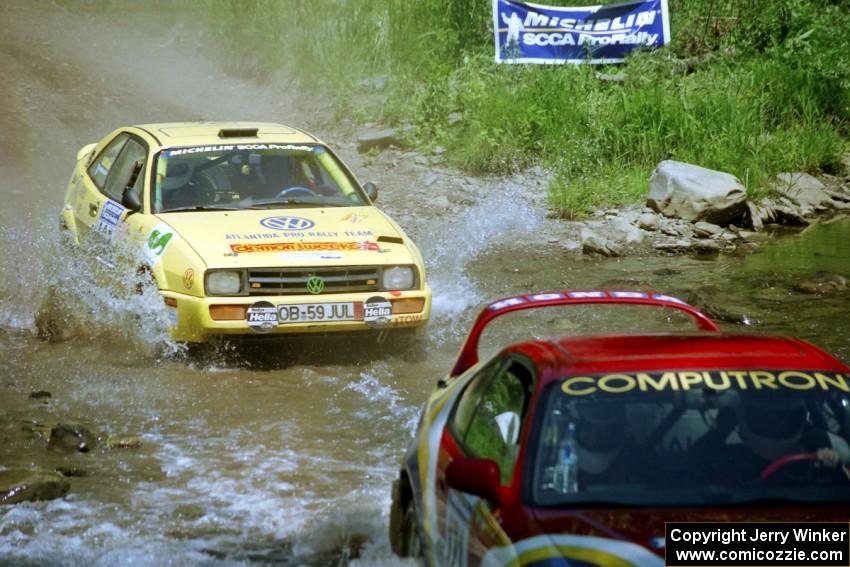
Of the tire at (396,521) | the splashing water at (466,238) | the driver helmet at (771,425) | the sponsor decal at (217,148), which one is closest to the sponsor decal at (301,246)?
the sponsor decal at (217,148)

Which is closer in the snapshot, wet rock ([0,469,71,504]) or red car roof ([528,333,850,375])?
red car roof ([528,333,850,375])

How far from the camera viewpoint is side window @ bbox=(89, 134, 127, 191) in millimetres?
10383

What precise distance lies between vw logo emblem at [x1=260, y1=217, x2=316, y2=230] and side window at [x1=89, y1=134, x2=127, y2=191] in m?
1.97

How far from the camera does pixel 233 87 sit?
2100cm

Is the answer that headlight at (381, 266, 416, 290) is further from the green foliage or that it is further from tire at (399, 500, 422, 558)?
the green foliage

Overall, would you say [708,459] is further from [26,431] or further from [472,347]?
[26,431]

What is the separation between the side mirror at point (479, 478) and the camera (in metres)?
3.75

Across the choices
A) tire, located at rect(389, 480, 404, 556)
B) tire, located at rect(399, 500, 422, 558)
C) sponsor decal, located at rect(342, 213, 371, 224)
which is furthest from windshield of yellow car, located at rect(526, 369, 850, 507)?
sponsor decal, located at rect(342, 213, 371, 224)

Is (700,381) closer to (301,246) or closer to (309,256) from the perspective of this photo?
(309,256)

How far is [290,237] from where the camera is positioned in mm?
8672

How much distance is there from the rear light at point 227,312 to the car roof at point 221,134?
1927 millimetres

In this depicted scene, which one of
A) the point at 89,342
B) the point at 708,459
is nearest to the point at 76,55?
the point at 89,342

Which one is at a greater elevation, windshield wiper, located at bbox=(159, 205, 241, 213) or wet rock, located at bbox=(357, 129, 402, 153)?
→ windshield wiper, located at bbox=(159, 205, 241, 213)

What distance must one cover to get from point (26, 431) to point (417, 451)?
3.41 m
